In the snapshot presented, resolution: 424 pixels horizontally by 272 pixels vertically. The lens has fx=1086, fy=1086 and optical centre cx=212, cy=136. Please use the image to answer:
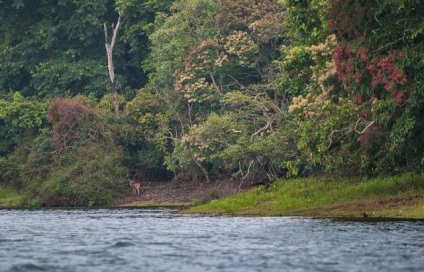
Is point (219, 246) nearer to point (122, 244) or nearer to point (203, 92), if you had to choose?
point (122, 244)

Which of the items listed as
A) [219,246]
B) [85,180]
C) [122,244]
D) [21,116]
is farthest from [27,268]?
[21,116]

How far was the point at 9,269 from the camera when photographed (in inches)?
1006

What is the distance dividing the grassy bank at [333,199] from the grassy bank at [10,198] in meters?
21.7

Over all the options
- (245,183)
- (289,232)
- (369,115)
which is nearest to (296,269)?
(289,232)

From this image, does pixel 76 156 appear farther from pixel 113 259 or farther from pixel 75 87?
pixel 113 259

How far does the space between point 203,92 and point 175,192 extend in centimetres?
675

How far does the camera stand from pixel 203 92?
70.1 m

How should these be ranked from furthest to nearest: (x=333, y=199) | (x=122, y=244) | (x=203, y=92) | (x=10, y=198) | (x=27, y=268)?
(x=10, y=198)
(x=203, y=92)
(x=333, y=199)
(x=122, y=244)
(x=27, y=268)

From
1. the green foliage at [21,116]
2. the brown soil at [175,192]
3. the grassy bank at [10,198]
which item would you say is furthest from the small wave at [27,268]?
the green foliage at [21,116]

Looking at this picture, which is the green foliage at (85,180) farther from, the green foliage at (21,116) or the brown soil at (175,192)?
the green foliage at (21,116)

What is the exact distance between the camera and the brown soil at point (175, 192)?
220 feet

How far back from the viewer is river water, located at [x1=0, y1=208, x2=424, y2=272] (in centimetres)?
2612

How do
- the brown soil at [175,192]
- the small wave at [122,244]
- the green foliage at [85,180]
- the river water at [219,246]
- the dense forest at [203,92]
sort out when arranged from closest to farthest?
the river water at [219,246]
the small wave at [122,244]
the dense forest at [203,92]
the brown soil at [175,192]
the green foliage at [85,180]

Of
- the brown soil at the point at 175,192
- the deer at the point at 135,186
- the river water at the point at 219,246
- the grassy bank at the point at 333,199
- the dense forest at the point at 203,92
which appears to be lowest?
the river water at the point at 219,246
